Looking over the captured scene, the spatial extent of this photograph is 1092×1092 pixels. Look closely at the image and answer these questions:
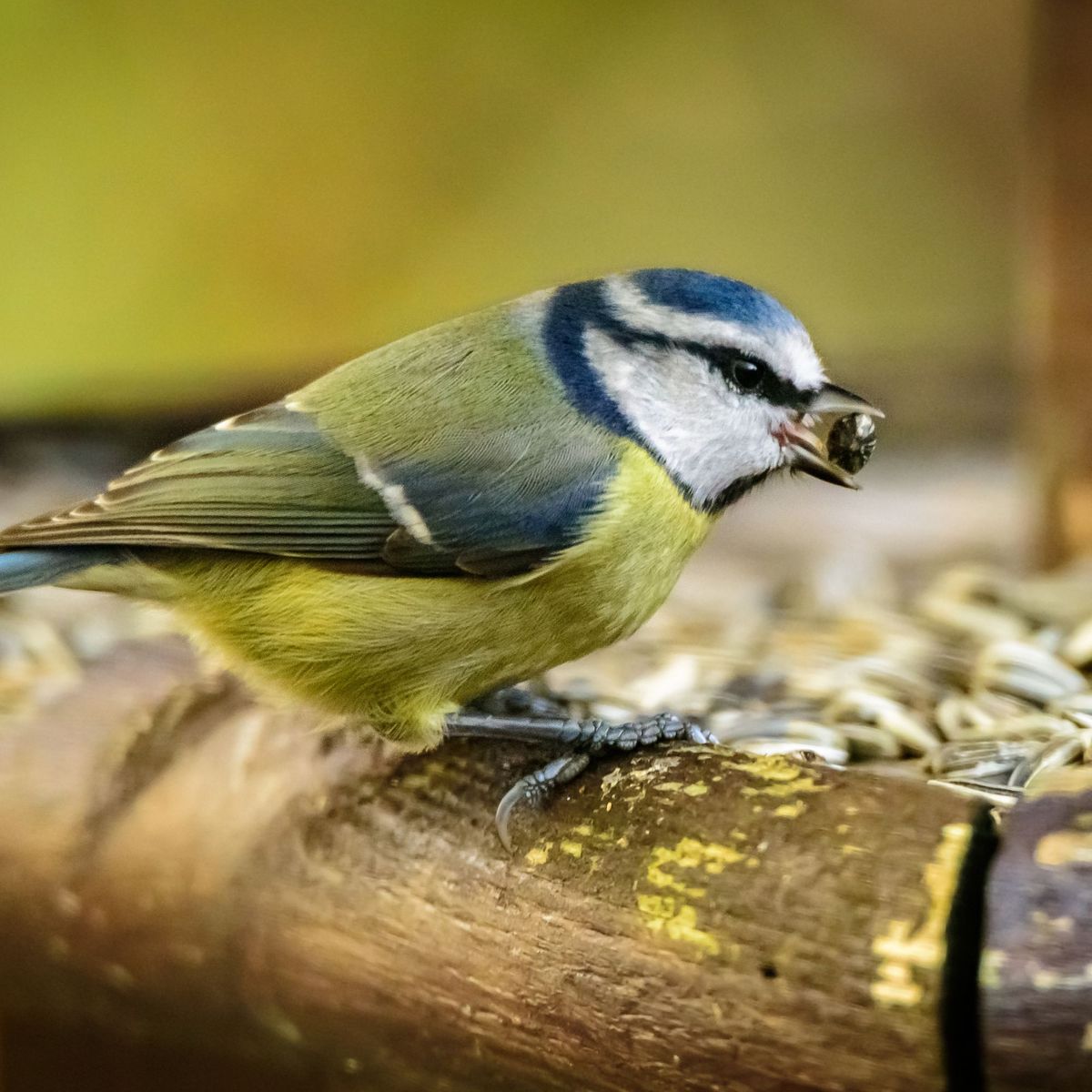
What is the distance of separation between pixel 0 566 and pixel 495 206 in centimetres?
227

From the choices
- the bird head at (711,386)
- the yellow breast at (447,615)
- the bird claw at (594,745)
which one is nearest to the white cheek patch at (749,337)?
the bird head at (711,386)

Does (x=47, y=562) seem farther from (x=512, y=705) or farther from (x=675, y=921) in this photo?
(x=675, y=921)

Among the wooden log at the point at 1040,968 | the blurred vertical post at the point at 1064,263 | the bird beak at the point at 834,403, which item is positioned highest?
the blurred vertical post at the point at 1064,263

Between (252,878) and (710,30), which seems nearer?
(252,878)

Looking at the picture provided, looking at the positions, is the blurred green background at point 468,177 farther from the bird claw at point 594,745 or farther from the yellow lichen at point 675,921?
the yellow lichen at point 675,921

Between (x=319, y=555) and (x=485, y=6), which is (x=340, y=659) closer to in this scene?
(x=319, y=555)

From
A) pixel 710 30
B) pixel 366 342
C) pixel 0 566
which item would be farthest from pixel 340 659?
pixel 710 30

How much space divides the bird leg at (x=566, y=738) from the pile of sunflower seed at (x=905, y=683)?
0.44ft

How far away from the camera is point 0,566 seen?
1.15m

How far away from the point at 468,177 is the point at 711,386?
2203mm

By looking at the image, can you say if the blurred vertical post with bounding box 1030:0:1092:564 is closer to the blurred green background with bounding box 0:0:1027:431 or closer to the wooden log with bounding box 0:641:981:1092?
the blurred green background with bounding box 0:0:1027:431

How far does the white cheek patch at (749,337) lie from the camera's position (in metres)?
1.11

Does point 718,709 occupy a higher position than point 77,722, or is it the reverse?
point 718,709

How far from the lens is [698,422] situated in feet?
3.74
